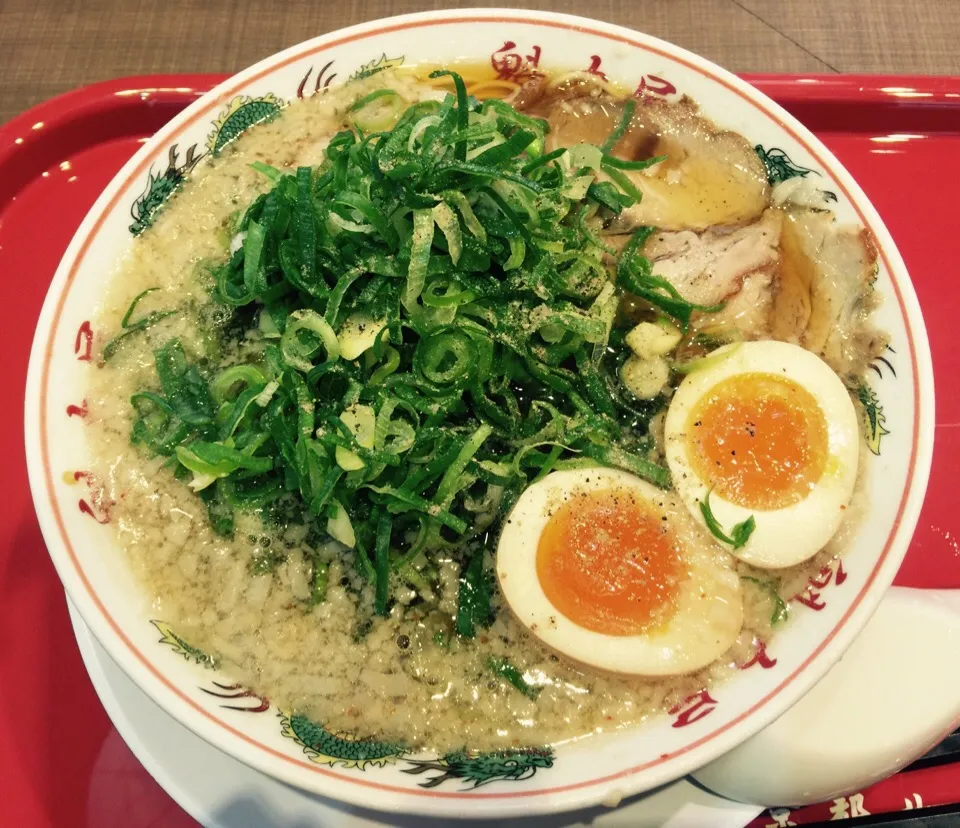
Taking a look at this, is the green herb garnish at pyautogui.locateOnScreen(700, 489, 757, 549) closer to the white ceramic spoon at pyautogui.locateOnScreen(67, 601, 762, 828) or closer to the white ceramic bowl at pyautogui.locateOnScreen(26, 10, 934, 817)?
the white ceramic bowl at pyautogui.locateOnScreen(26, 10, 934, 817)

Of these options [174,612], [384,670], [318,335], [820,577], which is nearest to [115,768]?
[174,612]

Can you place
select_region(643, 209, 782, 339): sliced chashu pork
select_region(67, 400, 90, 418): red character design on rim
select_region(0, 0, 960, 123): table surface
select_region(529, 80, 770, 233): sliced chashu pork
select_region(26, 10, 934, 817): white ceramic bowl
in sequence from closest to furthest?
1. select_region(26, 10, 934, 817): white ceramic bowl
2. select_region(67, 400, 90, 418): red character design on rim
3. select_region(643, 209, 782, 339): sliced chashu pork
4. select_region(529, 80, 770, 233): sliced chashu pork
5. select_region(0, 0, 960, 123): table surface

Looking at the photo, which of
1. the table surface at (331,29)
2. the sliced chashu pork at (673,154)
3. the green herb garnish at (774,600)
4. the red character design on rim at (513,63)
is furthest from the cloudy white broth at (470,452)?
the table surface at (331,29)

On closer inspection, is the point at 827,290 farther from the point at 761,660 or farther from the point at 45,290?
the point at 45,290

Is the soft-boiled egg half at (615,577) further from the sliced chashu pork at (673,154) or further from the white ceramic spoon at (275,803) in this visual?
the sliced chashu pork at (673,154)

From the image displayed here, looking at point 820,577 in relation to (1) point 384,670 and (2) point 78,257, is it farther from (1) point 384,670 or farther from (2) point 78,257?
(2) point 78,257

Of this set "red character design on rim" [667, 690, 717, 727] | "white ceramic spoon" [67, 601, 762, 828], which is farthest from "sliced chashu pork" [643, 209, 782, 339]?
"white ceramic spoon" [67, 601, 762, 828]

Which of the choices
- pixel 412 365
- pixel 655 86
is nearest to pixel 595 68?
pixel 655 86
